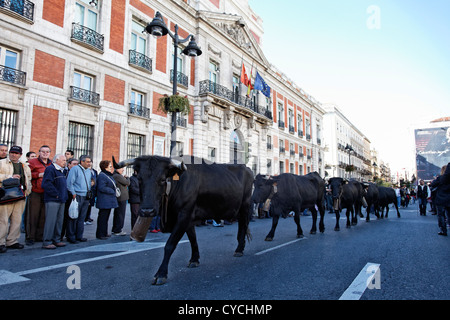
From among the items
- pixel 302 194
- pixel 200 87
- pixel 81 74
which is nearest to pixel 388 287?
pixel 302 194

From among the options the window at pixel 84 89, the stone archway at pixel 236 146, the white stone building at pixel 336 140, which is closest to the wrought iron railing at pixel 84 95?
the window at pixel 84 89

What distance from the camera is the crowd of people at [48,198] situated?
19.3ft

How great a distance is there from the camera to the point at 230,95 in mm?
23125

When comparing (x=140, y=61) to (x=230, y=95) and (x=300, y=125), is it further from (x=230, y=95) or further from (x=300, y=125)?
(x=300, y=125)

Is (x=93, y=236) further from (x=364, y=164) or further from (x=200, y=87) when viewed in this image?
(x=364, y=164)

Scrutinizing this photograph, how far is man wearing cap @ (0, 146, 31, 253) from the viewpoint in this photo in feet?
18.7

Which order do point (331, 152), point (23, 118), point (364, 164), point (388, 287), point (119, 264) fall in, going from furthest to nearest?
point (364, 164)
point (331, 152)
point (23, 118)
point (119, 264)
point (388, 287)

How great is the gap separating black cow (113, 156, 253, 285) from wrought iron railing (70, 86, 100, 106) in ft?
36.3

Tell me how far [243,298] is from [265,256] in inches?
87.0

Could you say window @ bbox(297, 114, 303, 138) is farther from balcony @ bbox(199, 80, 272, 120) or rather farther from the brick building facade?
the brick building facade

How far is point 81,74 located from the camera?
1398cm

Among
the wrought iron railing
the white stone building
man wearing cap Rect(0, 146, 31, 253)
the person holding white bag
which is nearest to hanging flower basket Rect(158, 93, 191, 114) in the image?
the person holding white bag

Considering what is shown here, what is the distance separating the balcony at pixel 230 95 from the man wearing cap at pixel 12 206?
1510cm

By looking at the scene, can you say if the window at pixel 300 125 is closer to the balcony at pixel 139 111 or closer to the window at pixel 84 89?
the balcony at pixel 139 111
